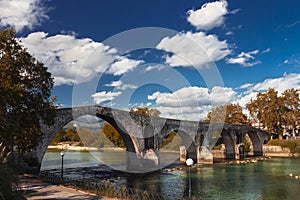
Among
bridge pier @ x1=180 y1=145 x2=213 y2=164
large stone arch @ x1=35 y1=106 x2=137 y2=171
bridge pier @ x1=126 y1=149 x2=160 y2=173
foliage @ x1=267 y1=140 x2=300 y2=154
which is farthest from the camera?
foliage @ x1=267 y1=140 x2=300 y2=154

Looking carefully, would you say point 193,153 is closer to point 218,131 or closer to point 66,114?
Answer: point 218,131

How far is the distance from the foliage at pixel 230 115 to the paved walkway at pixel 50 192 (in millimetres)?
64419

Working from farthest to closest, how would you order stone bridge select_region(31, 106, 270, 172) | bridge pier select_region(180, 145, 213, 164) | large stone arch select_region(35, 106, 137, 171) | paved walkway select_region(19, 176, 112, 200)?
1. bridge pier select_region(180, 145, 213, 164)
2. stone bridge select_region(31, 106, 270, 172)
3. large stone arch select_region(35, 106, 137, 171)
4. paved walkway select_region(19, 176, 112, 200)

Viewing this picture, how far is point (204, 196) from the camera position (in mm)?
21234

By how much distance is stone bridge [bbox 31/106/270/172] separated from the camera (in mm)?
28969

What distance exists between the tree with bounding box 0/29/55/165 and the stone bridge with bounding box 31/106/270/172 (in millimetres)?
7569

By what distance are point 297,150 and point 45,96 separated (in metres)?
59.7

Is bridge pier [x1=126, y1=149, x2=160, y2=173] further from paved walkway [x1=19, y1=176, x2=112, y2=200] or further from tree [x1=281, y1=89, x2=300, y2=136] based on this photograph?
tree [x1=281, y1=89, x2=300, y2=136]

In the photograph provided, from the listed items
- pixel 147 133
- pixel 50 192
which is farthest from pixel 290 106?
pixel 50 192

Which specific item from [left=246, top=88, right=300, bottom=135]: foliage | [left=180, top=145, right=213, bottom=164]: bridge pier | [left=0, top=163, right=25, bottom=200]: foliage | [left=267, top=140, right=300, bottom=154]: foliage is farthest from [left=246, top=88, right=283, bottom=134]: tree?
[left=0, top=163, right=25, bottom=200]: foliage

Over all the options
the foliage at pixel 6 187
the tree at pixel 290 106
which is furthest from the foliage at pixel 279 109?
the foliage at pixel 6 187

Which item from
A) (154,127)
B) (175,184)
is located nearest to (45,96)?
(175,184)

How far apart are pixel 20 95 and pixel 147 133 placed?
27002mm

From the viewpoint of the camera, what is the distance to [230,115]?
259 feet
